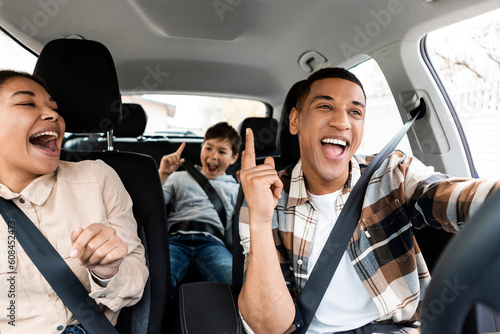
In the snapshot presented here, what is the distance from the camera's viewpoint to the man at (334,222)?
3.61 ft

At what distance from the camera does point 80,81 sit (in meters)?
1.42

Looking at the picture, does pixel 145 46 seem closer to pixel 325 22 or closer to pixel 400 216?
pixel 325 22

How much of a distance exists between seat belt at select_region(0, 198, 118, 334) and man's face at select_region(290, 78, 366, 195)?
0.76 m

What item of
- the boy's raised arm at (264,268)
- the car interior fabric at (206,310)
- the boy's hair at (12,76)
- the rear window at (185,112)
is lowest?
the car interior fabric at (206,310)

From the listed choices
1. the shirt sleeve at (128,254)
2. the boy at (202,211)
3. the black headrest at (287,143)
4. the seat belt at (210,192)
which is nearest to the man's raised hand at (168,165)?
the boy at (202,211)

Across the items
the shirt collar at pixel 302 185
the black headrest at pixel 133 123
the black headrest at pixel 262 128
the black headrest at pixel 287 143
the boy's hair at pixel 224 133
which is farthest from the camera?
the black headrest at pixel 262 128

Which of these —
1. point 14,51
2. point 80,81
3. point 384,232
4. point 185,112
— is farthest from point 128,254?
point 185,112

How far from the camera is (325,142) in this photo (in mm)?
1271

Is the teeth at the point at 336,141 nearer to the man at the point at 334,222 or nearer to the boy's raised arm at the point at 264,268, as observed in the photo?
the man at the point at 334,222

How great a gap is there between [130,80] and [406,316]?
7.71ft

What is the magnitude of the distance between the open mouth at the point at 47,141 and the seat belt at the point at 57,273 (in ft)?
0.70

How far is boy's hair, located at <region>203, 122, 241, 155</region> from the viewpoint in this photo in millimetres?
2559

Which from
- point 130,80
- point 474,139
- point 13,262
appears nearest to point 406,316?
point 474,139

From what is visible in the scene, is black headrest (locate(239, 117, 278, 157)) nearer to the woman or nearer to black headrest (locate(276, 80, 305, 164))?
black headrest (locate(276, 80, 305, 164))
